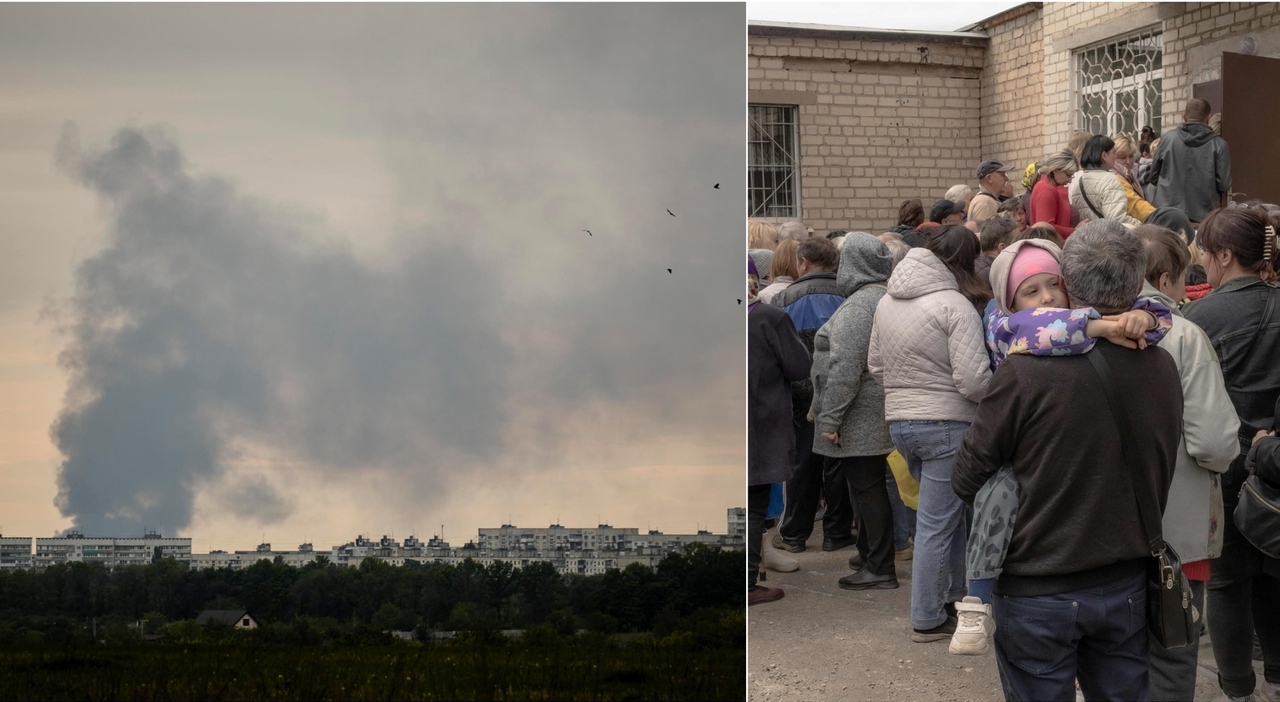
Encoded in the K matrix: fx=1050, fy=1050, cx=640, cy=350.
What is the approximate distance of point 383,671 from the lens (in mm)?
6348

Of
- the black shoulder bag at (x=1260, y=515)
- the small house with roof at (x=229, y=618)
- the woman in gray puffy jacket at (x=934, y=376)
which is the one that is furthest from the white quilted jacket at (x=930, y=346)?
the small house with roof at (x=229, y=618)

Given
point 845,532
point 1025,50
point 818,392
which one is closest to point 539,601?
point 845,532

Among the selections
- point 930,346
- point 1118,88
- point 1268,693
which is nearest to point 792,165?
point 1118,88

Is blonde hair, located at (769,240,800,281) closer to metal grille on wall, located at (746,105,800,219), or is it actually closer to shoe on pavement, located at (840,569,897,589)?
shoe on pavement, located at (840,569,897,589)

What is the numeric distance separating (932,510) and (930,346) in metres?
0.58

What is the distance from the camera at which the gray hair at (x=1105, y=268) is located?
6.93 ft

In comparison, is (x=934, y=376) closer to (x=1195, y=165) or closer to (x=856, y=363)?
(x=856, y=363)

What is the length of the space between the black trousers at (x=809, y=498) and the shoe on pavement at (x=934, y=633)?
129cm

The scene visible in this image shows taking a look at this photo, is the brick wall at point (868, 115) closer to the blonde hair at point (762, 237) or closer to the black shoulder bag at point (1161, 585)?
the blonde hair at point (762, 237)

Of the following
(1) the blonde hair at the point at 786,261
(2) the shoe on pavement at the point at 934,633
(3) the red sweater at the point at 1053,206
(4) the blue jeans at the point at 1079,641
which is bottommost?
(2) the shoe on pavement at the point at 934,633

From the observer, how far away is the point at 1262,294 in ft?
9.47

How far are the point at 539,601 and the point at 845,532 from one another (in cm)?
271

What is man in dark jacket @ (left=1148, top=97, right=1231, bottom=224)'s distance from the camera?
6.93 metres

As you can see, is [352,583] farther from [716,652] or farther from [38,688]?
[716,652]
